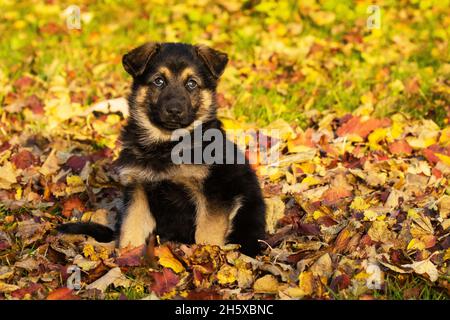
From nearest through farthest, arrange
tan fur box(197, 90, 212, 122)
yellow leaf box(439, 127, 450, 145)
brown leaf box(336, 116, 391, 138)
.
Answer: tan fur box(197, 90, 212, 122)
yellow leaf box(439, 127, 450, 145)
brown leaf box(336, 116, 391, 138)

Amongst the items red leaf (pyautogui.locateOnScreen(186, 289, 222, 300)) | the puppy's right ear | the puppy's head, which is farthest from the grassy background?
red leaf (pyautogui.locateOnScreen(186, 289, 222, 300))

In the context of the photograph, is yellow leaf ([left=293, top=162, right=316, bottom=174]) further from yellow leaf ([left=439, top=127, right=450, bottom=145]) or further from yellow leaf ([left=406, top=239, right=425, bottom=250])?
yellow leaf ([left=406, top=239, right=425, bottom=250])

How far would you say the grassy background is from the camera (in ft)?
23.8

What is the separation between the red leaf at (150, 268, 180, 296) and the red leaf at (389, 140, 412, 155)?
2701mm

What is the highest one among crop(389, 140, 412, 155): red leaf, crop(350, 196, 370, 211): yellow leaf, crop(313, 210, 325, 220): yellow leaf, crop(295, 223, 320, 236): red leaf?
crop(389, 140, 412, 155): red leaf

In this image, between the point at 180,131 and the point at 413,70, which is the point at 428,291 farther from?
the point at 413,70

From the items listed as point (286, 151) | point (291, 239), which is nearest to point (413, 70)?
point (286, 151)

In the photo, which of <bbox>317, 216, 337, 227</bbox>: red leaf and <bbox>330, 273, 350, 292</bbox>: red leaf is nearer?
<bbox>330, 273, 350, 292</bbox>: red leaf

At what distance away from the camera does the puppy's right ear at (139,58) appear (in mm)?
4578

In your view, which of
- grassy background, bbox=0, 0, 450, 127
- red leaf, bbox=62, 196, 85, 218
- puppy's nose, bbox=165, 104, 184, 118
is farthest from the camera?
grassy background, bbox=0, 0, 450, 127

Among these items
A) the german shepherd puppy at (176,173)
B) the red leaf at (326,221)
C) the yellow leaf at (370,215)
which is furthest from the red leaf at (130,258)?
the yellow leaf at (370,215)

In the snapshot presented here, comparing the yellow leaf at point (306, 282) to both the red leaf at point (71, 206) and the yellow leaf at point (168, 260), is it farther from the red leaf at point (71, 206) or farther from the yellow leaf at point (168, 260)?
the red leaf at point (71, 206)

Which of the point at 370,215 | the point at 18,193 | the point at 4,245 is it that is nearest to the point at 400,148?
the point at 370,215

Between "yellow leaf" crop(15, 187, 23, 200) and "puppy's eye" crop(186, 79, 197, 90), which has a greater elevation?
"puppy's eye" crop(186, 79, 197, 90)
